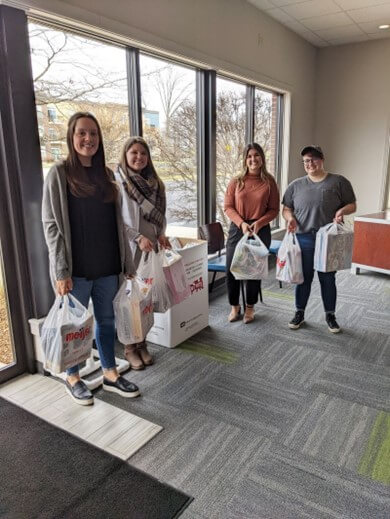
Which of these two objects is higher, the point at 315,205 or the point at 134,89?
the point at 134,89

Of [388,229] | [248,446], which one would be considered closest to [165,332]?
[248,446]

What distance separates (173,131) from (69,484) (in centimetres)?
287

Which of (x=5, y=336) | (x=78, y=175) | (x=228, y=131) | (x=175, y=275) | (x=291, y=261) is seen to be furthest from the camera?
(x=228, y=131)

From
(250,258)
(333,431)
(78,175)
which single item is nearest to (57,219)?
(78,175)

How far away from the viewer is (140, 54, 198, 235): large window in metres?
3.26

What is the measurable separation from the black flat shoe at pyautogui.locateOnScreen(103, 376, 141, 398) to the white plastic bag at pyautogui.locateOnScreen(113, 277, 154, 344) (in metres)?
0.25

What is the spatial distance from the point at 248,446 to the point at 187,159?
2695mm

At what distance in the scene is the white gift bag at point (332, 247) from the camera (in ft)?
9.29

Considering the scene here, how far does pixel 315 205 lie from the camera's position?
2885mm

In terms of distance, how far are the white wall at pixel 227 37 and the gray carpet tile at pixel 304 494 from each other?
2636mm

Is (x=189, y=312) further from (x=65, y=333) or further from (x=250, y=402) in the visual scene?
(x=65, y=333)

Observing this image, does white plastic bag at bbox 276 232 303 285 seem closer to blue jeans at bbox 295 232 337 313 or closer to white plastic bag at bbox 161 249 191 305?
blue jeans at bbox 295 232 337 313

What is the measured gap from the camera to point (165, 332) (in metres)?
2.89

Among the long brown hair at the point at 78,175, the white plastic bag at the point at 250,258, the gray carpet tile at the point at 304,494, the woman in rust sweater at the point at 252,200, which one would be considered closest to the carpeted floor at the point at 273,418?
the gray carpet tile at the point at 304,494
